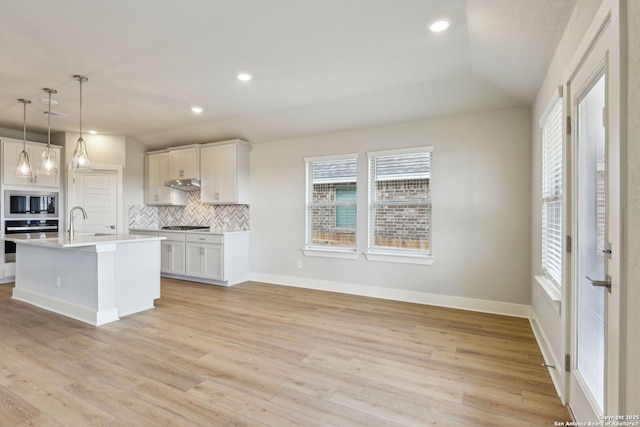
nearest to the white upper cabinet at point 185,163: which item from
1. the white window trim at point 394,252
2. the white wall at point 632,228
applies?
the white window trim at point 394,252

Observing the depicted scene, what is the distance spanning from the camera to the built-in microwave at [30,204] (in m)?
5.22

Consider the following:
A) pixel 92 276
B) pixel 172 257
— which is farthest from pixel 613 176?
pixel 172 257

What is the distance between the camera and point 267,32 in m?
2.55

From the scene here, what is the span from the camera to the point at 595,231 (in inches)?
63.7

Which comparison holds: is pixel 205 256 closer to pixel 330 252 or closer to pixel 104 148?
pixel 330 252

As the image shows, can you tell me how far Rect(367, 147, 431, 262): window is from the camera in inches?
168

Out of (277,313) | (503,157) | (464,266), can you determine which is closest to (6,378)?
(277,313)

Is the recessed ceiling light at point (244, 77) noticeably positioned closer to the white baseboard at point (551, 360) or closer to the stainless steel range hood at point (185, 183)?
the stainless steel range hood at point (185, 183)

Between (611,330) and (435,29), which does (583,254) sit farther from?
(435,29)

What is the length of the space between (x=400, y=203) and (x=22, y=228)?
6.19 m

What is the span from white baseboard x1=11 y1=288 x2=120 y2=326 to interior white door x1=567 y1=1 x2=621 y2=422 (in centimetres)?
414

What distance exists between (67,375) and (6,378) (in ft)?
1.31

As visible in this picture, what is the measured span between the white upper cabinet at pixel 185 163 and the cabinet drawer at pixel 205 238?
3.64ft

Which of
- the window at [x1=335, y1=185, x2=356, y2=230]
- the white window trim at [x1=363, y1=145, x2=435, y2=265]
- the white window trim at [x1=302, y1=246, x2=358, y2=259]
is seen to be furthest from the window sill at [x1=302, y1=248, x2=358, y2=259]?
the window at [x1=335, y1=185, x2=356, y2=230]
